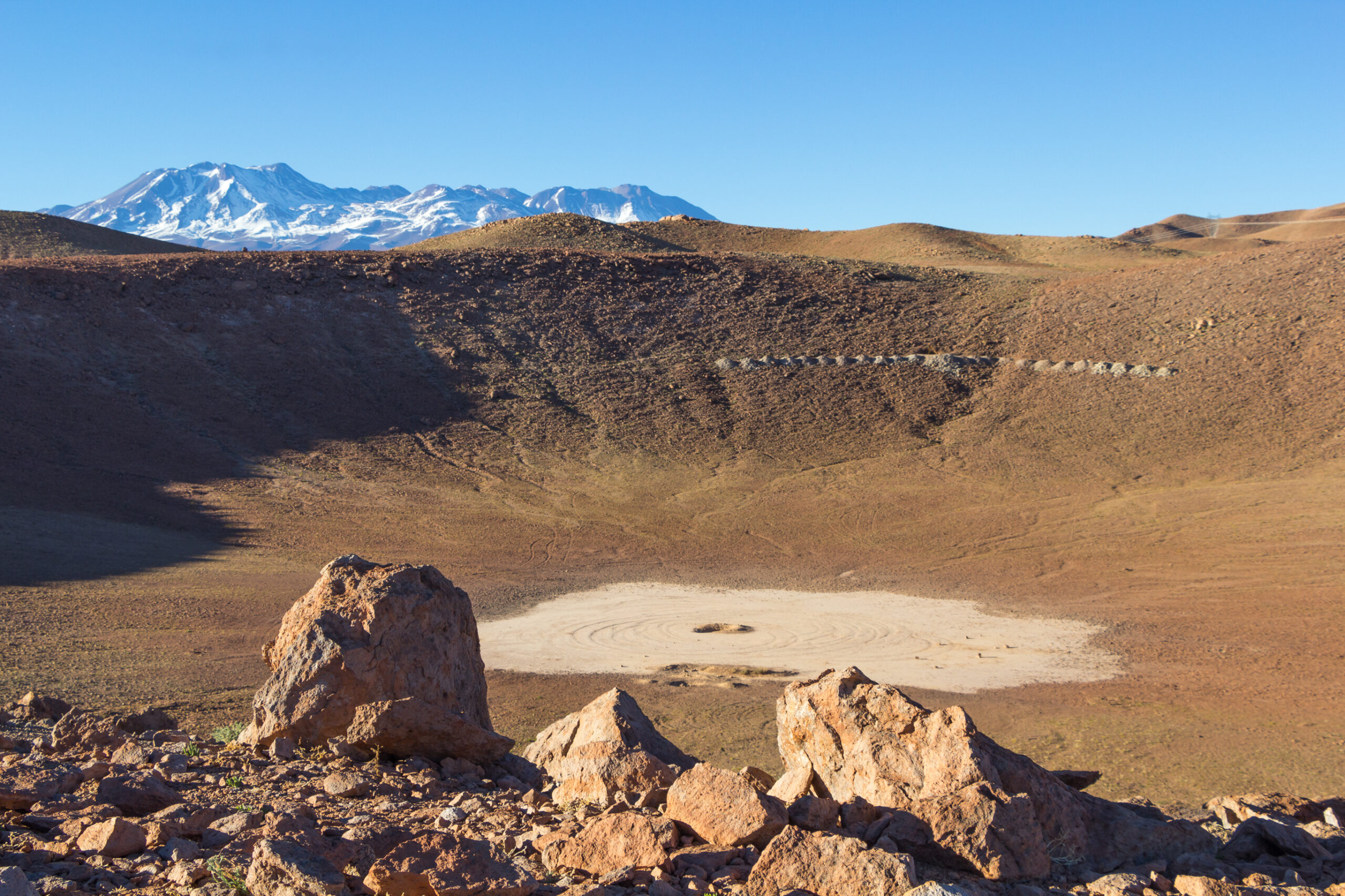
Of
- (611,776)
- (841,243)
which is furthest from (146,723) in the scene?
(841,243)

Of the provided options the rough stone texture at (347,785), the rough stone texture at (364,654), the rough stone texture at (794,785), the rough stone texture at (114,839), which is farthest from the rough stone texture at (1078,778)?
the rough stone texture at (114,839)

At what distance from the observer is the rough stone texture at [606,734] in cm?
688

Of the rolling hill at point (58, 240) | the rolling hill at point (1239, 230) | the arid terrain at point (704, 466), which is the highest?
the rolling hill at point (1239, 230)

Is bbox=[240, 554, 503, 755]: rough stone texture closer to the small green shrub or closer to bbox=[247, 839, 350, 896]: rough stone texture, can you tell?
the small green shrub

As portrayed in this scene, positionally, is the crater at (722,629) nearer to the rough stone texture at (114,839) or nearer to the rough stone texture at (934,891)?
the rough stone texture at (114,839)

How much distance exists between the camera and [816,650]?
1633cm

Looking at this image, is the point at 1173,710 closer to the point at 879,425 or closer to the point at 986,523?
the point at 986,523

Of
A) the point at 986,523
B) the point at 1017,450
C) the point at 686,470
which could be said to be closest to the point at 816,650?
the point at 986,523

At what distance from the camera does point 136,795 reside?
5.06m

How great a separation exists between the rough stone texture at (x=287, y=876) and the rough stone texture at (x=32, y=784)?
1942mm

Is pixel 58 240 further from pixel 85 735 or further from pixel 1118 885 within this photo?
pixel 1118 885

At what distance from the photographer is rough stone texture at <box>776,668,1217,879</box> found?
15.0ft

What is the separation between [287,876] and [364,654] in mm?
3697

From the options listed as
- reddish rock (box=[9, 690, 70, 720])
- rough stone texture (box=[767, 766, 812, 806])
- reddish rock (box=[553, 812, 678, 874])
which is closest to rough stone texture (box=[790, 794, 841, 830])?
reddish rock (box=[553, 812, 678, 874])
